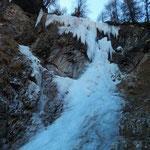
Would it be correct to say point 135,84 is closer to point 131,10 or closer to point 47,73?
point 47,73

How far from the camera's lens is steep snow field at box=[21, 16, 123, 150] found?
1352cm

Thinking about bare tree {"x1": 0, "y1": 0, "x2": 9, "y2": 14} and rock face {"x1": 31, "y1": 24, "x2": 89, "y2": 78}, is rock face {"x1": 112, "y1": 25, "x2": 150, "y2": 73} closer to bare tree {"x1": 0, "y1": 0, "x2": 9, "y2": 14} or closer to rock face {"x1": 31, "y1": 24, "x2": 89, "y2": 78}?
rock face {"x1": 31, "y1": 24, "x2": 89, "y2": 78}

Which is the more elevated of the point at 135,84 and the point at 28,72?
the point at 28,72

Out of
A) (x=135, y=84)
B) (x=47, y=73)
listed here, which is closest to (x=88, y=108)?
(x=135, y=84)

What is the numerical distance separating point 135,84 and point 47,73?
482cm

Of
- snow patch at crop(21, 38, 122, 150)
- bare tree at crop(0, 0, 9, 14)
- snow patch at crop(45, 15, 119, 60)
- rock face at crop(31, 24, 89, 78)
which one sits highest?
bare tree at crop(0, 0, 9, 14)

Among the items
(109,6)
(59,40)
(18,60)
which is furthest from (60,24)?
(109,6)

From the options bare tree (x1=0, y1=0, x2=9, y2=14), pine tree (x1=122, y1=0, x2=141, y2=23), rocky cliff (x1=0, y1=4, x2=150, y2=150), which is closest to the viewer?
rocky cliff (x1=0, y1=4, x2=150, y2=150)

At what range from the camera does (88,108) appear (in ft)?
52.3

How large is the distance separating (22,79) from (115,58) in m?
7.34

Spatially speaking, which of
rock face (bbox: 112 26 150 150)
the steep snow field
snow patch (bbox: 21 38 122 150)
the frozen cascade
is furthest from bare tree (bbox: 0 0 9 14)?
rock face (bbox: 112 26 150 150)

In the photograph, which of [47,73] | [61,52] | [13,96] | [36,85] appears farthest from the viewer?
[61,52]

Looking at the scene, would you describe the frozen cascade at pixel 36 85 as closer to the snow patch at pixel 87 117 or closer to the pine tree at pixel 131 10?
the snow patch at pixel 87 117

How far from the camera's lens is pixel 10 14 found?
884 inches
